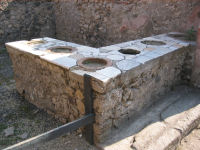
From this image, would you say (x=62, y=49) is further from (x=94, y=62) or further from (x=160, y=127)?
(x=160, y=127)

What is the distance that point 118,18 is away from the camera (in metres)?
5.46

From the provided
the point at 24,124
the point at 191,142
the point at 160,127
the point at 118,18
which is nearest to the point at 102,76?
the point at 160,127

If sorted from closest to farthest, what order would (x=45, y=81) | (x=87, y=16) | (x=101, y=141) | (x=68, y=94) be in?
1. (x=101, y=141)
2. (x=68, y=94)
3. (x=45, y=81)
4. (x=87, y=16)

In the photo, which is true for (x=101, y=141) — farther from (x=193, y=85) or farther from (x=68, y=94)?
(x=193, y=85)

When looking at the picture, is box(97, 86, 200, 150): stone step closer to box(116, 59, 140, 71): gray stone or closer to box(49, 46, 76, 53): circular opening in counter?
box(116, 59, 140, 71): gray stone

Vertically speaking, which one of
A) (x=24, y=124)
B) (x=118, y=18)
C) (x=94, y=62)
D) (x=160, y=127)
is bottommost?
(x=24, y=124)

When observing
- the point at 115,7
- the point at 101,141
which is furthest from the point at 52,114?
the point at 115,7

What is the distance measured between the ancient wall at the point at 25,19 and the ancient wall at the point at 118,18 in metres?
0.37

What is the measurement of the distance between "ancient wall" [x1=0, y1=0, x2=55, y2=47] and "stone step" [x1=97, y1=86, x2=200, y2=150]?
5552mm

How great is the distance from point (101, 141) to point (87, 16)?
15.5ft

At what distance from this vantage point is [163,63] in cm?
316

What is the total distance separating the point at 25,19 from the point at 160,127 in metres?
6.10

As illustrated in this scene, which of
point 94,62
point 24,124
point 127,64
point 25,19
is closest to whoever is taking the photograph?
point 127,64

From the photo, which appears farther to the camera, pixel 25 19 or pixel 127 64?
pixel 25 19
